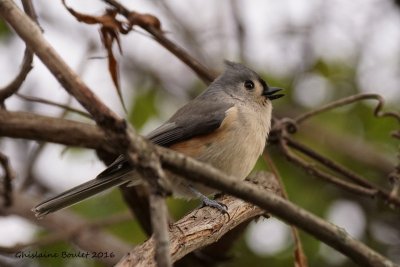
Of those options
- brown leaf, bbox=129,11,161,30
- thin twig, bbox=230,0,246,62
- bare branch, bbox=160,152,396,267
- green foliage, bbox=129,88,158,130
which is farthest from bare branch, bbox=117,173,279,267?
thin twig, bbox=230,0,246,62

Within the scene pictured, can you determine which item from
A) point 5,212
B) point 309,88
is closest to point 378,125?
point 309,88

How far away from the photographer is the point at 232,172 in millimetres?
3371

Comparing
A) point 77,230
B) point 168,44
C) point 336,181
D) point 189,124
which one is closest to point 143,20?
point 168,44

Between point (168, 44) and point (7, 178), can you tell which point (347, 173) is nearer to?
point (168, 44)

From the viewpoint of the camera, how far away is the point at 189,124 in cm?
345

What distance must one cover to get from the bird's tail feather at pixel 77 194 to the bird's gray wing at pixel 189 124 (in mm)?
324

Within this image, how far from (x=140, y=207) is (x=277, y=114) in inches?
69.3

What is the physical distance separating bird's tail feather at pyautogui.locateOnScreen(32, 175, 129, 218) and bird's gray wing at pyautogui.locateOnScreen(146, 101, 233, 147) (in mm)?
324

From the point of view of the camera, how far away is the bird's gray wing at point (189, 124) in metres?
3.40

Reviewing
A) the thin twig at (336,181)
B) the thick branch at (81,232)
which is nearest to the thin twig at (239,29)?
the thin twig at (336,181)

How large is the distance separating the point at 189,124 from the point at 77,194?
0.72 meters

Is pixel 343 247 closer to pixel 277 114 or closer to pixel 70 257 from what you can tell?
pixel 70 257

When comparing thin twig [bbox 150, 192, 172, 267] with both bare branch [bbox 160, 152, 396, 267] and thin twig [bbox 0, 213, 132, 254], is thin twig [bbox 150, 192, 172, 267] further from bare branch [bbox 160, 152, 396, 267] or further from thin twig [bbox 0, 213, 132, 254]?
thin twig [bbox 0, 213, 132, 254]

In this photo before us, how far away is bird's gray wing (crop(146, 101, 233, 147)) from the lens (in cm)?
340
